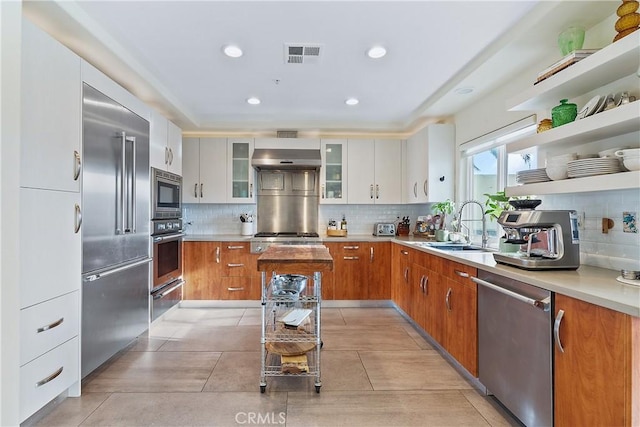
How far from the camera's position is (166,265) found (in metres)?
3.70

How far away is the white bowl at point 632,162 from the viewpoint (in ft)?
4.82

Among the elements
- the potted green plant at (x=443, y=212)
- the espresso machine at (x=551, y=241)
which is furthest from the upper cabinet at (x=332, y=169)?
the espresso machine at (x=551, y=241)

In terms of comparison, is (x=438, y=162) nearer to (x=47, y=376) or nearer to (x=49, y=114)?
(x=49, y=114)

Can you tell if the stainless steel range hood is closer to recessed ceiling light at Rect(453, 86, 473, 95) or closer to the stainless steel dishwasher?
recessed ceiling light at Rect(453, 86, 473, 95)

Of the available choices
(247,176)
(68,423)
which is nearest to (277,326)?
(68,423)

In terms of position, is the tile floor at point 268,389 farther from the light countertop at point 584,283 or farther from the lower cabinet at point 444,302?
the light countertop at point 584,283

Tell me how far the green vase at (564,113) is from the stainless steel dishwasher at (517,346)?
0.98 metres

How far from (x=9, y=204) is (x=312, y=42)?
82.1 inches

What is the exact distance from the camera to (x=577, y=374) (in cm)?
142

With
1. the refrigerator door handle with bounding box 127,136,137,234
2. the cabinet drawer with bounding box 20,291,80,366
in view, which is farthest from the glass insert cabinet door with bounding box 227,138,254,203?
the cabinet drawer with bounding box 20,291,80,366

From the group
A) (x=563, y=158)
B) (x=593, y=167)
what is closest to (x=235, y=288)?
(x=563, y=158)

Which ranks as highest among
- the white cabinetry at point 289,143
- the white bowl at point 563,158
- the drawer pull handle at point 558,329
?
the white cabinetry at point 289,143

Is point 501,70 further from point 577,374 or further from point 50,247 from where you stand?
point 50,247

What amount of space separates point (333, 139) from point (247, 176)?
1314mm
